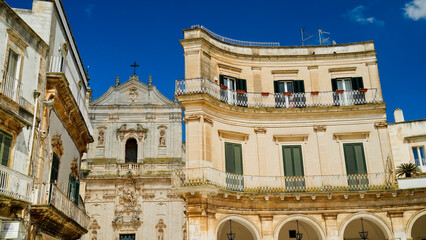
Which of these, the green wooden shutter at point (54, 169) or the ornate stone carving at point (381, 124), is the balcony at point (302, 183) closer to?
the ornate stone carving at point (381, 124)

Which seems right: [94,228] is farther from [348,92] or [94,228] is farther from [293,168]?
[348,92]

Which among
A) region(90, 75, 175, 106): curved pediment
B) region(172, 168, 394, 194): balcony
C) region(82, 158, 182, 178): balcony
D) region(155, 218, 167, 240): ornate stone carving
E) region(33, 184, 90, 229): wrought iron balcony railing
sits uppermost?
region(90, 75, 175, 106): curved pediment

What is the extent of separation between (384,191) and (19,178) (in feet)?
54.3

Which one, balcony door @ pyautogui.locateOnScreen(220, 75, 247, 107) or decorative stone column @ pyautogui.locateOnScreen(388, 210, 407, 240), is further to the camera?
balcony door @ pyautogui.locateOnScreen(220, 75, 247, 107)

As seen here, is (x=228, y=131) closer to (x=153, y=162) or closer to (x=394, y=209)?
(x=394, y=209)

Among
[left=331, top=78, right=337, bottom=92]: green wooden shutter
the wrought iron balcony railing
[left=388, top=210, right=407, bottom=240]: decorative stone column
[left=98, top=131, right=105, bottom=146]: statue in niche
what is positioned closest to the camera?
the wrought iron balcony railing

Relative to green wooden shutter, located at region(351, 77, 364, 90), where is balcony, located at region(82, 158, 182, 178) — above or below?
below

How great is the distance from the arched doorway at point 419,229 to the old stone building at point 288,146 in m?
0.05

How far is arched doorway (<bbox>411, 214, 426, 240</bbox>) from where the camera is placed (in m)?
23.9

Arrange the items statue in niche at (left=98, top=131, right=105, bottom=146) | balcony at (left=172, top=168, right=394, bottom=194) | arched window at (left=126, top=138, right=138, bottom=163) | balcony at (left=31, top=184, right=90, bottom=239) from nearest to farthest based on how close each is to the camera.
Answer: balcony at (left=31, top=184, right=90, bottom=239) < balcony at (left=172, top=168, right=394, bottom=194) < statue in niche at (left=98, top=131, right=105, bottom=146) < arched window at (left=126, top=138, right=138, bottom=163)

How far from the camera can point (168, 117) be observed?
124 feet

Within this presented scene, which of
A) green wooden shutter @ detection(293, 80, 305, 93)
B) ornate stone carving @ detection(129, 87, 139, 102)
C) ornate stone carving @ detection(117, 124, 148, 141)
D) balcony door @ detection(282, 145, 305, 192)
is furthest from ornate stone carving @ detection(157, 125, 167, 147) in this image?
balcony door @ detection(282, 145, 305, 192)

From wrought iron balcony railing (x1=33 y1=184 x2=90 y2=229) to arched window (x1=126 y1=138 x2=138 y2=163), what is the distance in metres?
16.4

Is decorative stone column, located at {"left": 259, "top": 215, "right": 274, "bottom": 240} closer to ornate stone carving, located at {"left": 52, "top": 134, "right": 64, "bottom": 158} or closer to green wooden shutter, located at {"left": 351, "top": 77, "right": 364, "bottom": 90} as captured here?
green wooden shutter, located at {"left": 351, "top": 77, "right": 364, "bottom": 90}
